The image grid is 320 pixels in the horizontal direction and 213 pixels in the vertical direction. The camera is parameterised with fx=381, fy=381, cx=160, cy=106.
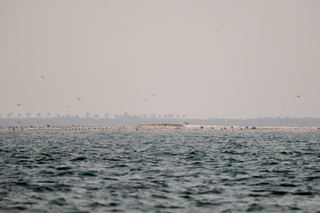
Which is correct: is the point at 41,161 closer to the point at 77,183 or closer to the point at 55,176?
the point at 55,176

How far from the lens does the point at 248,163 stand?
3606cm

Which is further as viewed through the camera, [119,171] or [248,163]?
[248,163]

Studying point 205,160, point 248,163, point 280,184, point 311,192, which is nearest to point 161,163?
point 205,160

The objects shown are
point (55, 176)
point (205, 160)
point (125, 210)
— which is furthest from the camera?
point (205, 160)

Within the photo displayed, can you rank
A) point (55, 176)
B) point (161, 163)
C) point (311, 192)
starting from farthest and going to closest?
point (161, 163), point (55, 176), point (311, 192)

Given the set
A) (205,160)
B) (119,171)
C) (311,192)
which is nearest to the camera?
(311,192)

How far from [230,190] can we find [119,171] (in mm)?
10497

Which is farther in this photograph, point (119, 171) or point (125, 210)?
point (119, 171)

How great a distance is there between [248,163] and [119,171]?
13.0 metres

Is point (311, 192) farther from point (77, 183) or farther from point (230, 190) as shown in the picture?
point (77, 183)

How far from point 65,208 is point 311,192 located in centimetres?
1400

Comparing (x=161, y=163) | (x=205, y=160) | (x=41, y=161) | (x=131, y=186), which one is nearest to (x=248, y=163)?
(x=205, y=160)

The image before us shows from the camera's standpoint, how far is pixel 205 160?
1512 inches

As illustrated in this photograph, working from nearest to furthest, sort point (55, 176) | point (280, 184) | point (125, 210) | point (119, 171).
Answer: point (125, 210), point (280, 184), point (55, 176), point (119, 171)
